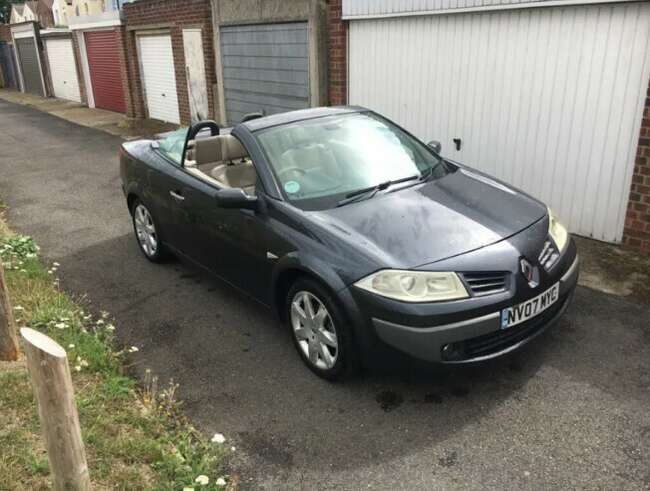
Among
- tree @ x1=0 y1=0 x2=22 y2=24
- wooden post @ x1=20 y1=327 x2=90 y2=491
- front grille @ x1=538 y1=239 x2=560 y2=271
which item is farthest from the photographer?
tree @ x1=0 y1=0 x2=22 y2=24

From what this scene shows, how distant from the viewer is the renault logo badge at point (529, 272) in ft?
10.7

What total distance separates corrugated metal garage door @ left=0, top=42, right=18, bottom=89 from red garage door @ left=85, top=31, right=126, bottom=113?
477 inches

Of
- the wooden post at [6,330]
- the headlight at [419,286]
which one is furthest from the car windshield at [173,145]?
the headlight at [419,286]

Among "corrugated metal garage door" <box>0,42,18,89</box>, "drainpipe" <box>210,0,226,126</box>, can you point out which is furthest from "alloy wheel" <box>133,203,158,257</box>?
"corrugated metal garage door" <box>0,42,18,89</box>

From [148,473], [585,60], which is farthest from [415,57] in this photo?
[148,473]

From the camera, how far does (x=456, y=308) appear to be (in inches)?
121

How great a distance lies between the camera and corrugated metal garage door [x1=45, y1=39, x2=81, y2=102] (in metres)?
20.5

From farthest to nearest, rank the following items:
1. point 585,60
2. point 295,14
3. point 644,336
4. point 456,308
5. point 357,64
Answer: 1. point 295,14
2. point 357,64
3. point 585,60
4. point 644,336
5. point 456,308

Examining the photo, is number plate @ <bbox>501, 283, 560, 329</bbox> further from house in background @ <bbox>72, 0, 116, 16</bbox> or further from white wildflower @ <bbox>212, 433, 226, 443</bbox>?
house in background @ <bbox>72, 0, 116, 16</bbox>

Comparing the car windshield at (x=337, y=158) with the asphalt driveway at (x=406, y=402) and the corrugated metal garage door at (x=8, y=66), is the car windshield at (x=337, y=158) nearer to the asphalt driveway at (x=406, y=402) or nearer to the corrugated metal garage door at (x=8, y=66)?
the asphalt driveway at (x=406, y=402)

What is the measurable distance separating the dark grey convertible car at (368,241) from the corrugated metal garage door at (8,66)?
2781cm

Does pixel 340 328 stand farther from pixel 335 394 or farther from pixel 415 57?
pixel 415 57

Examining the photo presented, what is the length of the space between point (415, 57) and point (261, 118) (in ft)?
10.8

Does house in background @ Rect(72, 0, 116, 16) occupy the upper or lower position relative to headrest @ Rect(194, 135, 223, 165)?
upper
